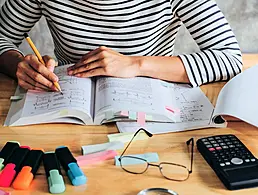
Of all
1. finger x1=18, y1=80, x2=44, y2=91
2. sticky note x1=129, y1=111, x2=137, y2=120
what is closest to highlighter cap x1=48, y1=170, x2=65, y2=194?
sticky note x1=129, y1=111, x2=137, y2=120

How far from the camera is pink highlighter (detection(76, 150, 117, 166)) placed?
970 millimetres

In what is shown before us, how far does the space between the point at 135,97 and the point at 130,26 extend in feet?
1.10

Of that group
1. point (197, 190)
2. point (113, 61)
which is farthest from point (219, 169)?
point (113, 61)

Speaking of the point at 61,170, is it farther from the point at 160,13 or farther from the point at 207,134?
the point at 160,13

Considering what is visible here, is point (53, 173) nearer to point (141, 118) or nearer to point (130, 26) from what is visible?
point (141, 118)

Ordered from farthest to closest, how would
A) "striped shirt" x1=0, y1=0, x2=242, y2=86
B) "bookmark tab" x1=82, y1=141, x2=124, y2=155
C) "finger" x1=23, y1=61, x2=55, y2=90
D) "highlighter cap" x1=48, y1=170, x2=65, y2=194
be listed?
1. "striped shirt" x1=0, y1=0, x2=242, y2=86
2. "finger" x1=23, y1=61, x2=55, y2=90
3. "bookmark tab" x1=82, y1=141, x2=124, y2=155
4. "highlighter cap" x1=48, y1=170, x2=65, y2=194

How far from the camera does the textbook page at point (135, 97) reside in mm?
1093

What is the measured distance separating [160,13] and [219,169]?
58 cm

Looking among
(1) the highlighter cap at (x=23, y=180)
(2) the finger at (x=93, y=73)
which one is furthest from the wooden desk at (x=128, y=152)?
(2) the finger at (x=93, y=73)

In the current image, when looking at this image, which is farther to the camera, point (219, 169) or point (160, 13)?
point (160, 13)

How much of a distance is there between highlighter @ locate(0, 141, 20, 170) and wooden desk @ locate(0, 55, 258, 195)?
0.03 m

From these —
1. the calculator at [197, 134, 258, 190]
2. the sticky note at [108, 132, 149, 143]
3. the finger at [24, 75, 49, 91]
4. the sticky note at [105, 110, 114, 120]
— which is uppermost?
the finger at [24, 75, 49, 91]

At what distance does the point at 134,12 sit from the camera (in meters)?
1.40

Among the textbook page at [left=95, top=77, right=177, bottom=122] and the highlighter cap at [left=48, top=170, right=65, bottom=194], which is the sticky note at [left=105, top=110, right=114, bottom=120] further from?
the highlighter cap at [left=48, top=170, right=65, bottom=194]
